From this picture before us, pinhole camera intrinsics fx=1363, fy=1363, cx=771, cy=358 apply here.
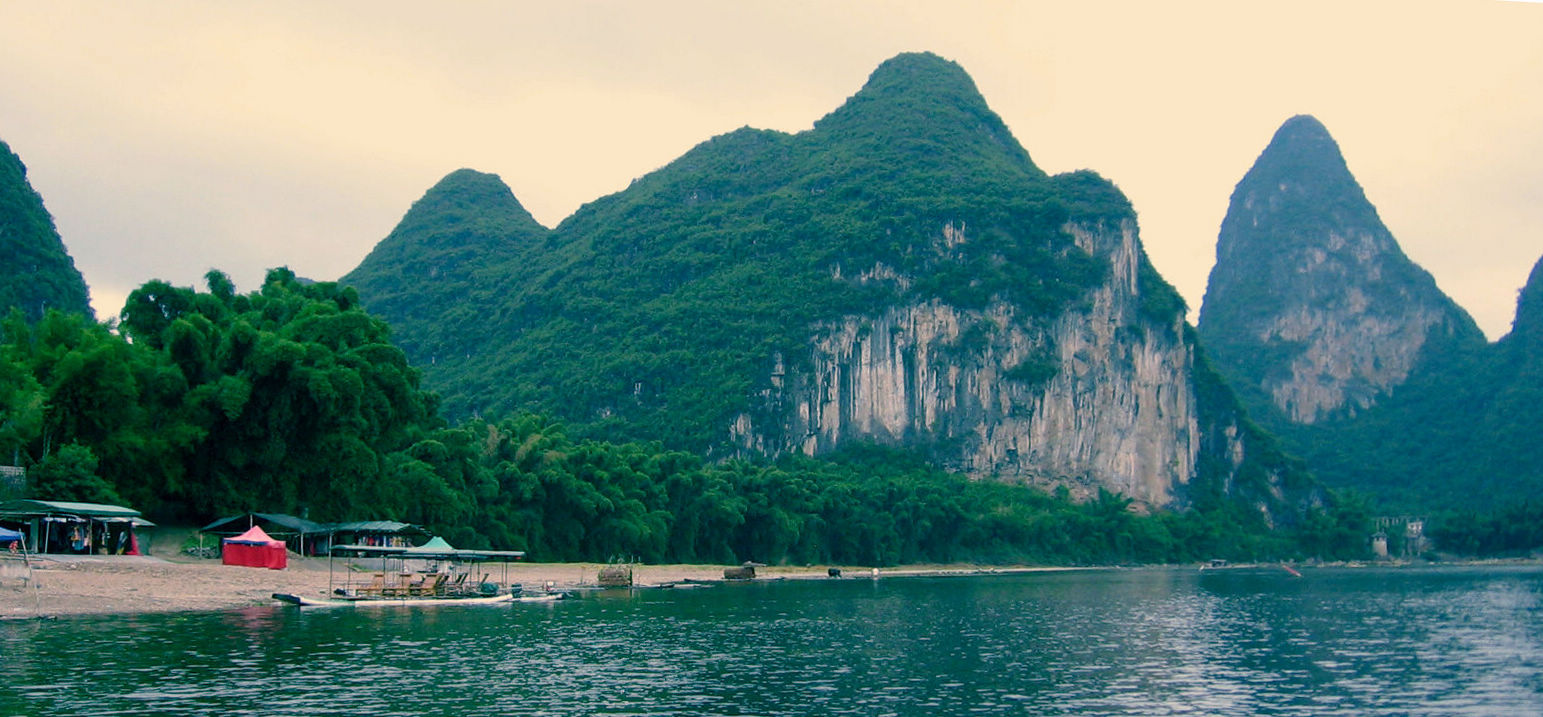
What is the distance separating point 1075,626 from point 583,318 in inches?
5303

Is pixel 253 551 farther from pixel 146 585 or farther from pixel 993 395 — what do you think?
pixel 993 395

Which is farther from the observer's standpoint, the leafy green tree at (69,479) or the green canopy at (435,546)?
the green canopy at (435,546)

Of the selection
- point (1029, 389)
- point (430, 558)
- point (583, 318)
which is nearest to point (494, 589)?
point (430, 558)

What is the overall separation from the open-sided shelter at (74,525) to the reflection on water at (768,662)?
7.08 meters

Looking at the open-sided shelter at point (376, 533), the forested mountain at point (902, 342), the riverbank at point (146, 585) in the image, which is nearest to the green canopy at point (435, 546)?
the open-sided shelter at point (376, 533)

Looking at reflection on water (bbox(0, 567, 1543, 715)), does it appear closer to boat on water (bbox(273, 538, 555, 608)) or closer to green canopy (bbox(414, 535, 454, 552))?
boat on water (bbox(273, 538, 555, 608))

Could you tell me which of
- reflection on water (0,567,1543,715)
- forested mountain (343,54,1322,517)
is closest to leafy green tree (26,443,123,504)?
reflection on water (0,567,1543,715)

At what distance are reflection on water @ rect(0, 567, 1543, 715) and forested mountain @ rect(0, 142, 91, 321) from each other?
6293 centimetres

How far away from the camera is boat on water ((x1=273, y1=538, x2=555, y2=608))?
152 ft

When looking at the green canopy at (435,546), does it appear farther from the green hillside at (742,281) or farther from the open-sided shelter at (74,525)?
the green hillside at (742,281)

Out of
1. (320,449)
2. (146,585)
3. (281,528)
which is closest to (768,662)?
(146,585)

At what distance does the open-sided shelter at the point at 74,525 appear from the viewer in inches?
1646

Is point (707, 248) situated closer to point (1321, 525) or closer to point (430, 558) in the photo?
point (1321, 525)

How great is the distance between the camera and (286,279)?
68750mm
